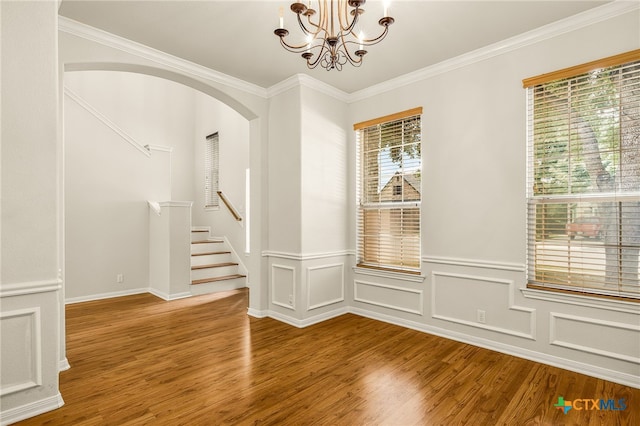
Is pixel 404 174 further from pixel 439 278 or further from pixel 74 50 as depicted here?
pixel 74 50

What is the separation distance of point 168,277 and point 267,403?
3442mm

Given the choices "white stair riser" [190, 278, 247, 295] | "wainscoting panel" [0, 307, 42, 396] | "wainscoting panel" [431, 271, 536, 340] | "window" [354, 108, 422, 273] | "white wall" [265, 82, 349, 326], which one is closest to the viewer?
"wainscoting panel" [0, 307, 42, 396]

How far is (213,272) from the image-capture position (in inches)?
229

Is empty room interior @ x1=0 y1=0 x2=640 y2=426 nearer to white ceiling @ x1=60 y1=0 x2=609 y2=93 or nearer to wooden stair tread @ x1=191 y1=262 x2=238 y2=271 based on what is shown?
white ceiling @ x1=60 y1=0 x2=609 y2=93

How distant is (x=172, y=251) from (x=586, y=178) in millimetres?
5104

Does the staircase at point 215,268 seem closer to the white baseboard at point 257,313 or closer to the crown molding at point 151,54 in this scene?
the white baseboard at point 257,313

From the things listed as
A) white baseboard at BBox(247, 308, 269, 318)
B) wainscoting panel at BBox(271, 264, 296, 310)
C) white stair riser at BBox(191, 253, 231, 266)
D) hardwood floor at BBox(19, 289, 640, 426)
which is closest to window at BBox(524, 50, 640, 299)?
hardwood floor at BBox(19, 289, 640, 426)

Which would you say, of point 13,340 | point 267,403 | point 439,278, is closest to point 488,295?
point 439,278

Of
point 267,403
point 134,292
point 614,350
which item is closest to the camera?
point 267,403

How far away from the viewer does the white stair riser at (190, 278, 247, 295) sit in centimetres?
542

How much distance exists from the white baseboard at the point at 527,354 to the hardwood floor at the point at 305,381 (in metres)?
0.06

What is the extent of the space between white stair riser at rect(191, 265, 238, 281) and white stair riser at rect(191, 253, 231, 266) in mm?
261

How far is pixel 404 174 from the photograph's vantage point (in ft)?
12.9

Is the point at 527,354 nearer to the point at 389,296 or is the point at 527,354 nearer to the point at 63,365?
the point at 389,296
